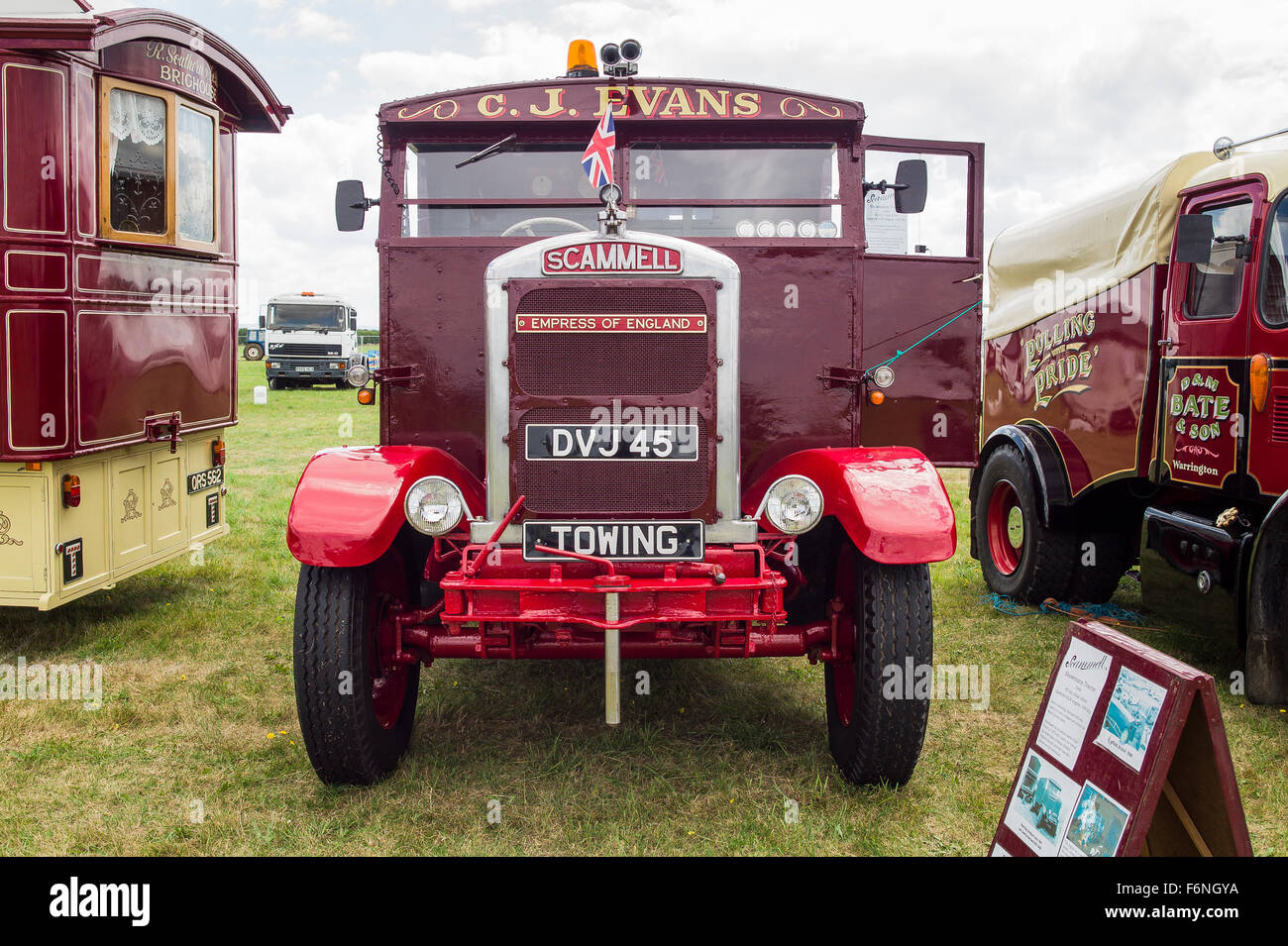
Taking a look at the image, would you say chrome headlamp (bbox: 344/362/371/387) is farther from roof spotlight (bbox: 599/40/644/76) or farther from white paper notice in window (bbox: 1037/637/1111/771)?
white paper notice in window (bbox: 1037/637/1111/771)

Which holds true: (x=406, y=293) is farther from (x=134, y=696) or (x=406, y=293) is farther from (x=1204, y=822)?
(x=1204, y=822)

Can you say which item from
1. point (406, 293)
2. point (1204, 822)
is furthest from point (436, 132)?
point (1204, 822)

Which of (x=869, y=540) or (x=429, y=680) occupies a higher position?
(x=869, y=540)

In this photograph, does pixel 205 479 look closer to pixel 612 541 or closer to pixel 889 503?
pixel 612 541

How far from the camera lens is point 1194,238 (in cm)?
531

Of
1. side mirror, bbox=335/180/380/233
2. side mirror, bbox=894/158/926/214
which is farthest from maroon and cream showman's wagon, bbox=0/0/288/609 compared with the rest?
side mirror, bbox=894/158/926/214

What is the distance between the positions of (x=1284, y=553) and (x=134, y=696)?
568cm

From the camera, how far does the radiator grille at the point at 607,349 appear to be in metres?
3.86

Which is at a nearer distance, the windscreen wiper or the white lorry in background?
the windscreen wiper

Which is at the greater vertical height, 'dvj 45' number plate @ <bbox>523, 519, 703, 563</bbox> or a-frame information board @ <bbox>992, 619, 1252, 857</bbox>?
'dvj 45' number plate @ <bbox>523, 519, 703, 563</bbox>

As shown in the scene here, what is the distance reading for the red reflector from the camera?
5.58 meters

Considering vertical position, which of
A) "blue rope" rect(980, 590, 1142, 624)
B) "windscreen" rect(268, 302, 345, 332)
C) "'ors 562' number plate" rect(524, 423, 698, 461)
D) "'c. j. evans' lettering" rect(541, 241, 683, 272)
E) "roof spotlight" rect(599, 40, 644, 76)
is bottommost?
"blue rope" rect(980, 590, 1142, 624)

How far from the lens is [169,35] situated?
20.4 ft

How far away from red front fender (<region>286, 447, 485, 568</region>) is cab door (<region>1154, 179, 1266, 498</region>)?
12.8ft
